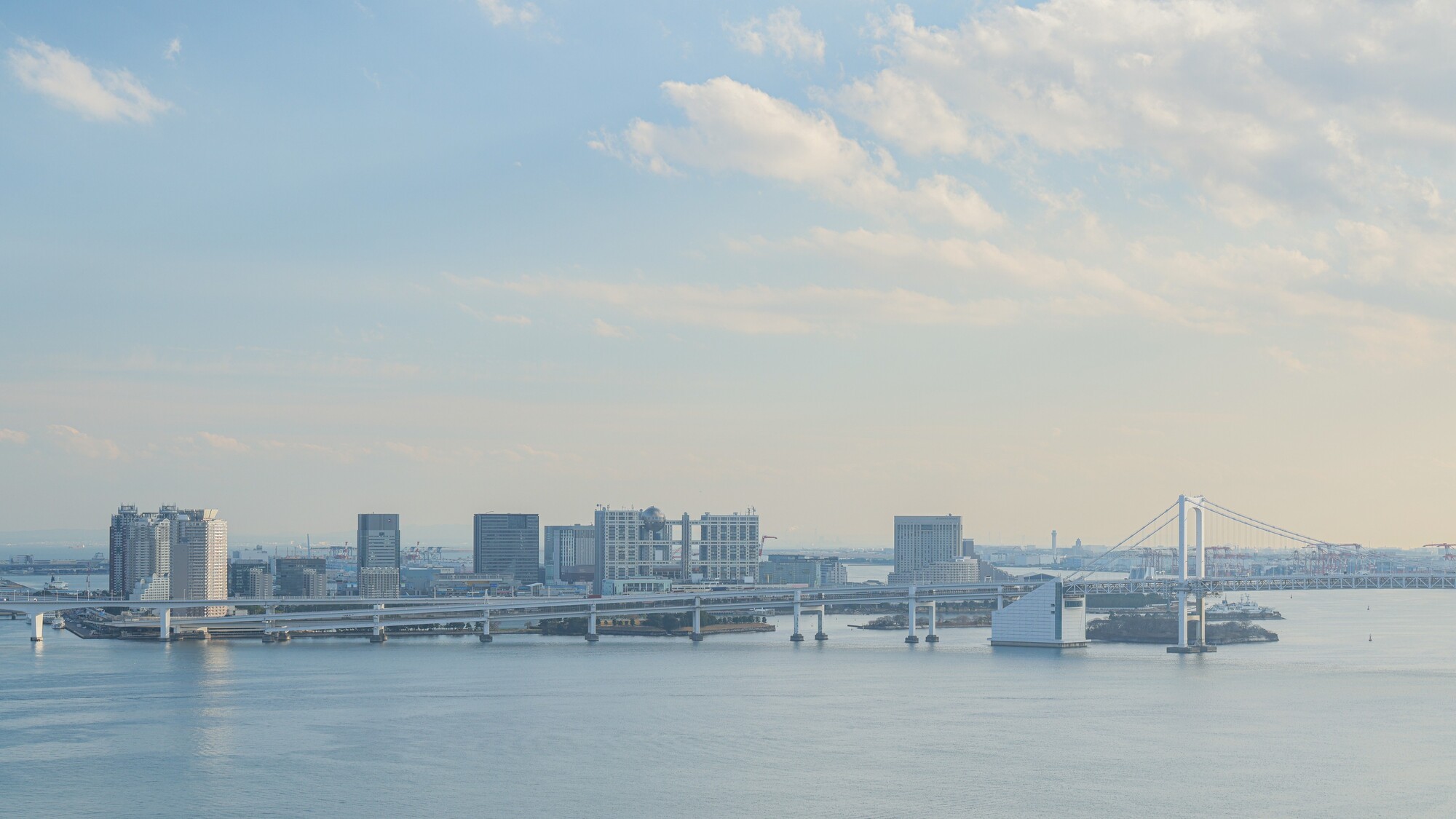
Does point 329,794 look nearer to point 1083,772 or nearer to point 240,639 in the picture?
point 1083,772

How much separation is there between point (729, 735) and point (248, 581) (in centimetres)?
4341

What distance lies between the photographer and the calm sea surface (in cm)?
1619

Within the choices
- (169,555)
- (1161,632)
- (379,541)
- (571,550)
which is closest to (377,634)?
(169,555)

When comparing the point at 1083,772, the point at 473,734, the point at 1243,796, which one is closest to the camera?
the point at 1243,796

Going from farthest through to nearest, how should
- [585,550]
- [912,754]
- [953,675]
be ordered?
[585,550], [953,675], [912,754]

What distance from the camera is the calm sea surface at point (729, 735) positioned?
16188 millimetres

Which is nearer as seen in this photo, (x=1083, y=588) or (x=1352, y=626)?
(x=1083, y=588)

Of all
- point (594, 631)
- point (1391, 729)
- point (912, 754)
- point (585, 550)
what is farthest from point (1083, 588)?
point (585, 550)

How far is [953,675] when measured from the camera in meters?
28.5

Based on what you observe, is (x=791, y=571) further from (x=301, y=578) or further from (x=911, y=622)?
(x=911, y=622)

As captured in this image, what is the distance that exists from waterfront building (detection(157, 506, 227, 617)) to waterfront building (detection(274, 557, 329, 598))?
Result: 451cm

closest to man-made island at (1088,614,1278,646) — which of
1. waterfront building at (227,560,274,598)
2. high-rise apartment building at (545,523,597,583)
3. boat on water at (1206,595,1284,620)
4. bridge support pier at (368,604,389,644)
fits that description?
boat on water at (1206,595,1284,620)

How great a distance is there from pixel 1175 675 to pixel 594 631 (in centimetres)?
1648

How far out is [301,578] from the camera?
61375 mm
